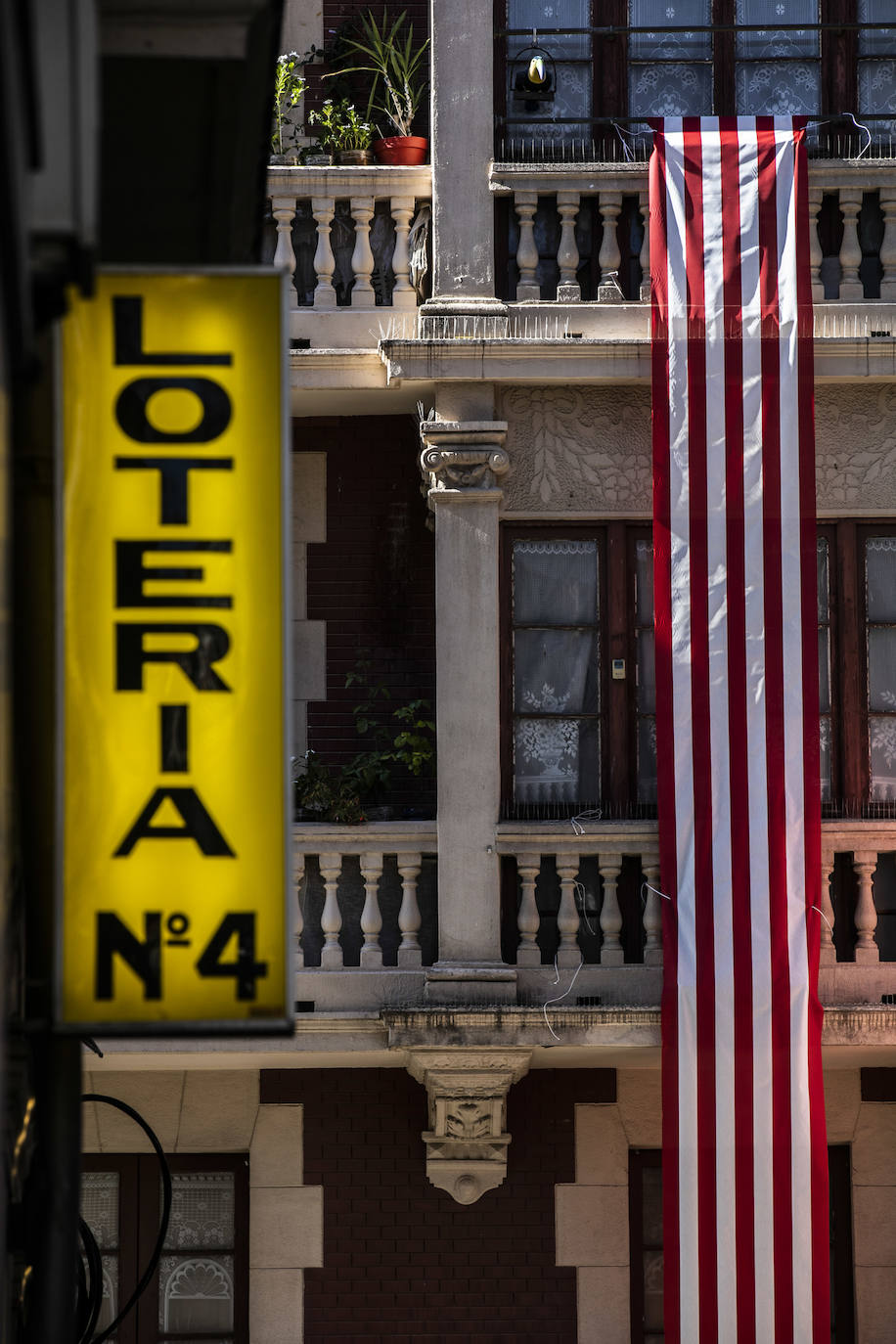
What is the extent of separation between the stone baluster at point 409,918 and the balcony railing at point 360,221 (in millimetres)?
3457

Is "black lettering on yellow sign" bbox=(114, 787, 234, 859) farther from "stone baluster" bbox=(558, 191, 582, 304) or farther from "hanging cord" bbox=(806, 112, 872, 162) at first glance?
"hanging cord" bbox=(806, 112, 872, 162)

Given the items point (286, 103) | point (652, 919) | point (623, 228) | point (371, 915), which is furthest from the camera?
point (286, 103)

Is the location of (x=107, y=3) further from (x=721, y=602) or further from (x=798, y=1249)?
(x=798, y=1249)

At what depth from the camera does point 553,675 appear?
37.0 feet

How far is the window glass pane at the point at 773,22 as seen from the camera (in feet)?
38.7

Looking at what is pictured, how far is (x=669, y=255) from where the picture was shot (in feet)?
35.0

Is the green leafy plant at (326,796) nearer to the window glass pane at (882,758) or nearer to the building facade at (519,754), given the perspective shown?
the building facade at (519,754)

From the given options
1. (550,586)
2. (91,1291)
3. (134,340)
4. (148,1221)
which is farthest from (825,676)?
(134,340)

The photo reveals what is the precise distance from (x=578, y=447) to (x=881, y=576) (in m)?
2.13

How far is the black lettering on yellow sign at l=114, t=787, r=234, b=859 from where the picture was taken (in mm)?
5688

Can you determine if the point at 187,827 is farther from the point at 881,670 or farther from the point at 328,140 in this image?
the point at 328,140

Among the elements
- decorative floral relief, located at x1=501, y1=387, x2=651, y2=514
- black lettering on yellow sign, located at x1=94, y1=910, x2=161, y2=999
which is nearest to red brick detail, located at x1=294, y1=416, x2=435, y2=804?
decorative floral relief, located at x1=501, y1=387, x2=651, y2=514

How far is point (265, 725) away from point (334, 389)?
229 inches

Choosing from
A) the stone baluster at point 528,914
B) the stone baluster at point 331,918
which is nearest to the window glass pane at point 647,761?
the stone baluster at point 528,914
